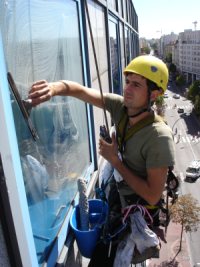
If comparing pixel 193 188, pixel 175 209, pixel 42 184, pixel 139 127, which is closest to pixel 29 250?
pixel 42 184

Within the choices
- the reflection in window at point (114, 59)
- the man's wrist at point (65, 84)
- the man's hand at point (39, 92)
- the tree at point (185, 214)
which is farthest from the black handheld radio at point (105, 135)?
the tree at point (185, 214)

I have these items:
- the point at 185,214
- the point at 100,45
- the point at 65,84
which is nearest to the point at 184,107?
the point at 185,214

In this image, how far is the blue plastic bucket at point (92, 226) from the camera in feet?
8.57

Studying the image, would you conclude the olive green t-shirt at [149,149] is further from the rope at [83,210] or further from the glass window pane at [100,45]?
the glass window pane at [100,45]

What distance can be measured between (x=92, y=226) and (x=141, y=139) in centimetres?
95

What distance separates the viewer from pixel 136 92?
2.50 meters

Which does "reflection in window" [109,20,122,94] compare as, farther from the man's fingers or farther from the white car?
the white car

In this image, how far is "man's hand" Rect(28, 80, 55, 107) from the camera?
1989 mm

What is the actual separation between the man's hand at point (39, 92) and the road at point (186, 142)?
51.6 feet

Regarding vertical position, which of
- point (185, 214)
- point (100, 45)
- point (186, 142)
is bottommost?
point (186, 142)

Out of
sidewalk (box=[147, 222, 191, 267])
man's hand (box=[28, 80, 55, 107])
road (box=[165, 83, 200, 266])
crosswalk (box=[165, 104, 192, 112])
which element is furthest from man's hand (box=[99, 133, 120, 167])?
crosswalk (box=[165, 104, 192, 112])

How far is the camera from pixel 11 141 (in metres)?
1.52

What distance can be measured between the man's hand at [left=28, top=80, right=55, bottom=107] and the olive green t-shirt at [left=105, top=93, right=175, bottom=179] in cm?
72

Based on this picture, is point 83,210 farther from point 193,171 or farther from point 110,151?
point 193,171
